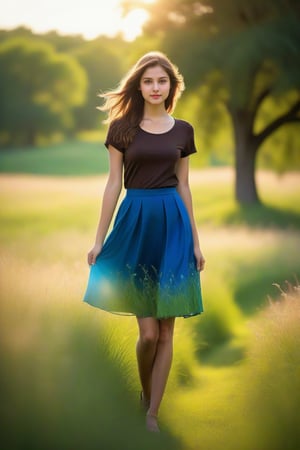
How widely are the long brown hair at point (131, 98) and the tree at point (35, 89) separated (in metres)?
39.1

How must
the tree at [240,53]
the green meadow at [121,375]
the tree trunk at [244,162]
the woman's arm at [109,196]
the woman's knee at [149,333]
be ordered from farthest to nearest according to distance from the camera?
the tree trunk at [244,162] → the tree at [240,53] → the woman's arm at [109,196] → the woman's knee at [149,333] → the green meadow at [121,375]

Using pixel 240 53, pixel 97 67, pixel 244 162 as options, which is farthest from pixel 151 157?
pixel 97 67

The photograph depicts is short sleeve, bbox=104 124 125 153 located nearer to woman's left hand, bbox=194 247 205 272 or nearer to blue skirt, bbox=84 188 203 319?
blue skirt, bbox=84 188 203 319

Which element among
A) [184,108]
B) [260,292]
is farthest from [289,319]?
[184,108]

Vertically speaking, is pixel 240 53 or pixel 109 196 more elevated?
pixel 240 53

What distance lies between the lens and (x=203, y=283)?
863 centimetres

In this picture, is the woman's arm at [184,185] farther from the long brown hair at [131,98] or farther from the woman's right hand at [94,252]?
the woman's right hand at [94,252]

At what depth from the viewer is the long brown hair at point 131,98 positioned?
4.49 m

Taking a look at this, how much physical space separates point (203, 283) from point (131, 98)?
171 inches

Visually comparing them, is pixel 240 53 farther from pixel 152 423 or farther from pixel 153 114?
pixel 152 423

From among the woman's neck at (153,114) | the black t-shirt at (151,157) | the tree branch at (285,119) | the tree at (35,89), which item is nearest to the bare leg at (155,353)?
the black t-shirt at (151,157)

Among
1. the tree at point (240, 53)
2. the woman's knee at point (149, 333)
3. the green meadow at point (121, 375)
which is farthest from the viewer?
the tree at point (240, 53)

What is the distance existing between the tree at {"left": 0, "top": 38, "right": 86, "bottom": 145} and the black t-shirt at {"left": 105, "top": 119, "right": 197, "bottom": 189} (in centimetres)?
3931

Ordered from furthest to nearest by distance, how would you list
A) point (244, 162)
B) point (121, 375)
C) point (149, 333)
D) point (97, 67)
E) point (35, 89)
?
1. point (97, 67)
2. point (35, 89)
3. point (244, 162)
4. point (121, 375)
5. point (149, 333)
